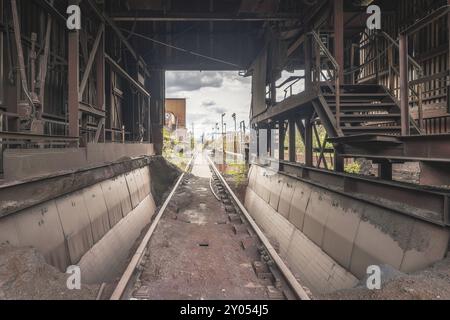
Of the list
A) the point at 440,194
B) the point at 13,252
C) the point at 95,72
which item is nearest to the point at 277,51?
the point at 95,72

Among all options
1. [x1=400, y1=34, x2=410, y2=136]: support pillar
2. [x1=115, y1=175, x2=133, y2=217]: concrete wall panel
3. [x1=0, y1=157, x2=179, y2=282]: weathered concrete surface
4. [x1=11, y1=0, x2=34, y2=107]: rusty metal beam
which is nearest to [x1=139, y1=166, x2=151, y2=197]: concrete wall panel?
[x1=0, y1=157, x2=179, y2=282]: weathered concrete surface

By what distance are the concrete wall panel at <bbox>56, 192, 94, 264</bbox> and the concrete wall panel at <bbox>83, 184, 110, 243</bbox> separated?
19 cm

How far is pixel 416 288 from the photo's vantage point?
3445 millimetres

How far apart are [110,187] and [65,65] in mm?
4225

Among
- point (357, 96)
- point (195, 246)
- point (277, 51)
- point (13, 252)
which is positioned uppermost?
point (277, 51)

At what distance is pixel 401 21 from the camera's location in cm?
1116

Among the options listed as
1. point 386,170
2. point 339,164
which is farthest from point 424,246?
point 339,164

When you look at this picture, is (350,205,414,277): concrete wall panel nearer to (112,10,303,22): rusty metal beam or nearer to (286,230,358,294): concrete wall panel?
(286,230,358,294): concrete wall panel

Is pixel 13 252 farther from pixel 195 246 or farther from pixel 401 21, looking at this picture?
pixel 401 21

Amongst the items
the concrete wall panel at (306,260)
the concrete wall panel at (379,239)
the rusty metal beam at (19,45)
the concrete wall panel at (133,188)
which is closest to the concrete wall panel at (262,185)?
the concrete wall panel at (306,260)

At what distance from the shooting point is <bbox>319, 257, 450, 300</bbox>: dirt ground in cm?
335

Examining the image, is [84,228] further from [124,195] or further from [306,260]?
[306,260]

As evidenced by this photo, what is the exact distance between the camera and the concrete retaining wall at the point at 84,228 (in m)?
4.48

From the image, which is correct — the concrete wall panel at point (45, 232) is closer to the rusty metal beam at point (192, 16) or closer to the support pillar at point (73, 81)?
the support pillar at point (73, 81)
